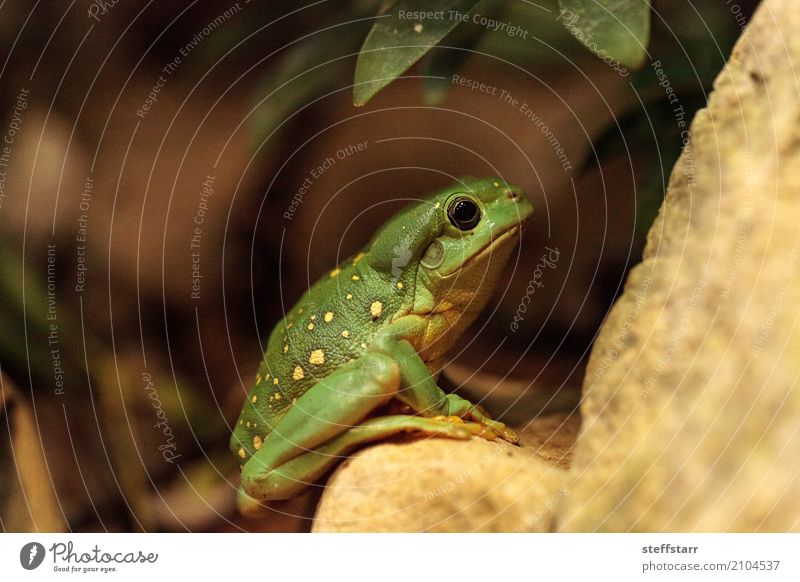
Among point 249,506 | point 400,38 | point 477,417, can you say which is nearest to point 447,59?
point 400,38

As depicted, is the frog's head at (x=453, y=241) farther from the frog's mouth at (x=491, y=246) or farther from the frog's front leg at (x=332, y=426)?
the frog's front leg at (x=332, y=426)

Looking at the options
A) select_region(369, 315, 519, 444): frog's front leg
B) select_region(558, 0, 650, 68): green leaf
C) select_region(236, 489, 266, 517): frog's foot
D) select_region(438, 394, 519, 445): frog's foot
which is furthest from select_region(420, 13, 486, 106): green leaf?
select_region(236, 489, 266, 517): frog's foot

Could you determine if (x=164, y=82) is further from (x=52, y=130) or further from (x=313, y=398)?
(x=313, y=398)

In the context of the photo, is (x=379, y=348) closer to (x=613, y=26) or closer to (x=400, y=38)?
(x=400, y=38)

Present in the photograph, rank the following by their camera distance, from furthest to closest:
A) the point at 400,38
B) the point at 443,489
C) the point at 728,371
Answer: the point at 400,38
the point at 443,489
the point at 728,371

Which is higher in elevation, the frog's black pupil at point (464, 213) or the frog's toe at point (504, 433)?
the frog's black pupil at point (464, 213)

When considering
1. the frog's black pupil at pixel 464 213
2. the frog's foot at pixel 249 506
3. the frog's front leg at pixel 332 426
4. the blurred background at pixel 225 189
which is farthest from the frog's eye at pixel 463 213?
the frog's foot at pixel 249 506
